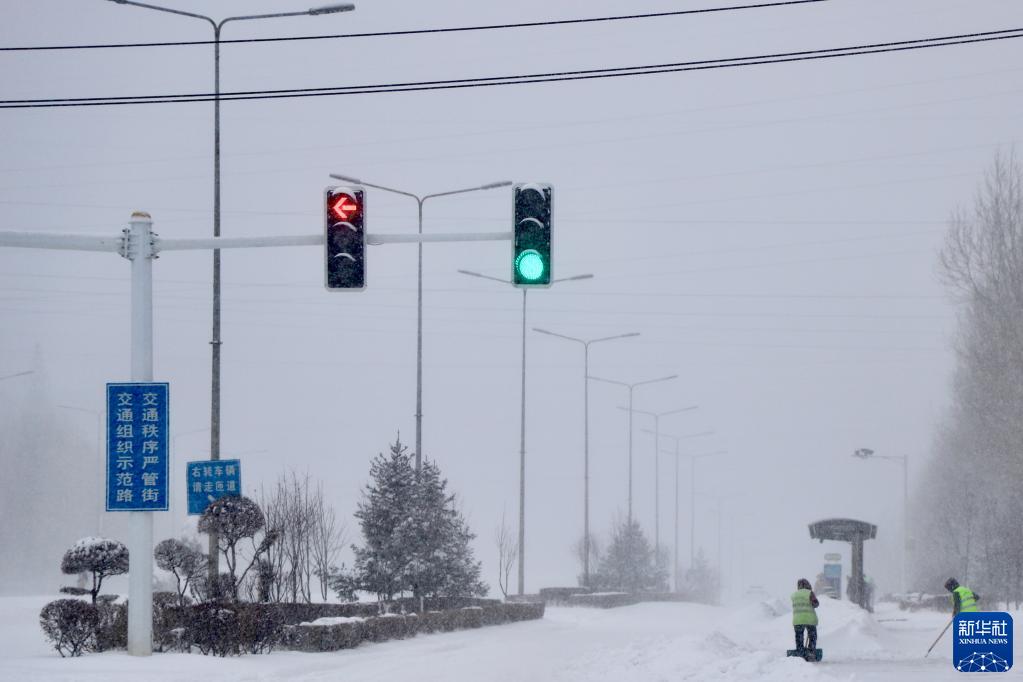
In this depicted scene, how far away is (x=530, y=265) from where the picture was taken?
1912cm

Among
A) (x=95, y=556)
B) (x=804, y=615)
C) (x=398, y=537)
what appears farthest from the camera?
(x=398, y=537)

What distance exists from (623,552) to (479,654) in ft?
192

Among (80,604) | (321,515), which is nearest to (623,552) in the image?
(321,515)

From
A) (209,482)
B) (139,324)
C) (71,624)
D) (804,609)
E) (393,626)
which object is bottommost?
(393,626)

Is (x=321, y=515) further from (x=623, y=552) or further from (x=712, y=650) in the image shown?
(x=623, y=552)

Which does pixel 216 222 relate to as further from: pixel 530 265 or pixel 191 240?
pixel 530 265

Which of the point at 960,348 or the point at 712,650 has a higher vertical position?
the point at 960,348

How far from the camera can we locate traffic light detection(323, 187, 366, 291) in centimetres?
1936

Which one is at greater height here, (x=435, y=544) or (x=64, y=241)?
(x=64, y=241)

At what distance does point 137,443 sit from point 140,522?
3.94 ft

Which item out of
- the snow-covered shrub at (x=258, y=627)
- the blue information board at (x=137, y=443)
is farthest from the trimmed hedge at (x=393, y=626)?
the blue information board at (x=137, y=443)

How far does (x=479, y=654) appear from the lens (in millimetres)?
29078

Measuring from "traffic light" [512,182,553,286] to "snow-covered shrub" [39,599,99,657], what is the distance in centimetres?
1021

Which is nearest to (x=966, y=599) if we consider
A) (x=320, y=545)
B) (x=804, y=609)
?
(x=804, y=609)
